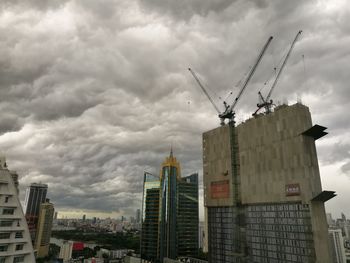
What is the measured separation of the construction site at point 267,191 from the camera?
219ft

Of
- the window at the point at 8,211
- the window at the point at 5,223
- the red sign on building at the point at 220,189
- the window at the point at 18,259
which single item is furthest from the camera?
the red sign on building at the point at 220,189

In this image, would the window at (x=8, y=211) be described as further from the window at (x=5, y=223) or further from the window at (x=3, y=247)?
the window at (x=3, y=247)

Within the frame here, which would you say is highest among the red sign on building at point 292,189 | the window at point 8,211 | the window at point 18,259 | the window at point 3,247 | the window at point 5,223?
the red sign on building at point 292,189

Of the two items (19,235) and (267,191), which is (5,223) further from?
(267,191)

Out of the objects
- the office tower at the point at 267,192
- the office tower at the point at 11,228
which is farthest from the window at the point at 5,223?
the office tower at the point at 267,192

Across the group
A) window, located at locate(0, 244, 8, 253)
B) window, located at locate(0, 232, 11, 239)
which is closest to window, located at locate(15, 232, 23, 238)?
window, located at locate(0, 232, 11, 239)

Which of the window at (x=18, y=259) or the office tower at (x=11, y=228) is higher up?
the office tower at (x=11, y=228)

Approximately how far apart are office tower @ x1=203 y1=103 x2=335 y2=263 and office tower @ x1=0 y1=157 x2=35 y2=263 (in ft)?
196

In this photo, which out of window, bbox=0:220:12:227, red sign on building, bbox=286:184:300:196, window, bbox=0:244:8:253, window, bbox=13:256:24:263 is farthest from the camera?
red sign on building, bbox=286:184:300:196

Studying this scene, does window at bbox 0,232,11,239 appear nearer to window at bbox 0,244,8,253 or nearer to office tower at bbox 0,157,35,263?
office tower at bbox 0,157,35,263

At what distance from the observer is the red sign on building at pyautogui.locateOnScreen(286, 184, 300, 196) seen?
6859 centimetres

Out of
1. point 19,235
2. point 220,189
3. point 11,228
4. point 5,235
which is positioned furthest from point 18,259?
point 220,189

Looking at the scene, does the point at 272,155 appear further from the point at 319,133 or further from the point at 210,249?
the point at 210,249

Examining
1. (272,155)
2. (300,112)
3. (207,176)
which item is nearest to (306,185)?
(272,155)
